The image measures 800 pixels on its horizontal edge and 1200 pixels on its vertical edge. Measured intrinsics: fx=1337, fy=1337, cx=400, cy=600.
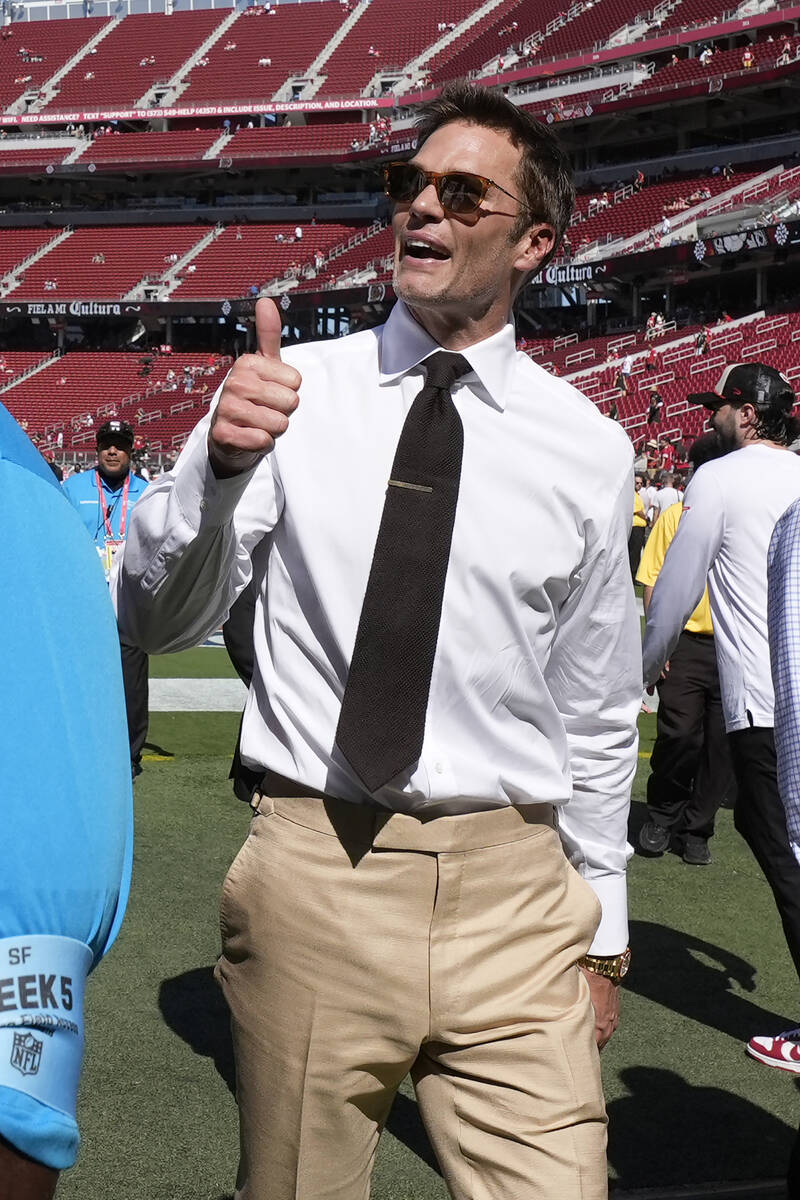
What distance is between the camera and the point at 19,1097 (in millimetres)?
1014

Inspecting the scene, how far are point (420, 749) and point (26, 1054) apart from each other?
1.03m

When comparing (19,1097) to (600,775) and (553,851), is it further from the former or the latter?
(600,775)

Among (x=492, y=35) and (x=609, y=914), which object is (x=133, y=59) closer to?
(x=492, y=35)

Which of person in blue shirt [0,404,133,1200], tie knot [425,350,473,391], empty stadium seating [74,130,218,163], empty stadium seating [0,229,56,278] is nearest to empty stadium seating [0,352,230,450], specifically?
empty stadium seating [0,229,56,278]

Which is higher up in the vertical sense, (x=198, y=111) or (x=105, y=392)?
(x=198, y=111)

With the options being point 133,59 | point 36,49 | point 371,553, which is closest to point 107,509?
point 371,553

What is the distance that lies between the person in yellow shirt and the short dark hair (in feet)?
13.6

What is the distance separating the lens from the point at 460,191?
226 cm

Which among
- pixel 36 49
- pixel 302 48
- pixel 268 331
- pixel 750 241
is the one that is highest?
pixel 36 49

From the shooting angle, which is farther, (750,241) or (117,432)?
(750,241)

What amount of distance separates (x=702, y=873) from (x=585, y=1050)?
14.3 ft

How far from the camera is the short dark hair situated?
7.66ft

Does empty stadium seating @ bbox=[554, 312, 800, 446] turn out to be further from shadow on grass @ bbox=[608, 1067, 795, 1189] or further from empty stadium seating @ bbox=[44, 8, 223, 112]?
empty stadium seating @ bbox=[44, 8, 223, 112]

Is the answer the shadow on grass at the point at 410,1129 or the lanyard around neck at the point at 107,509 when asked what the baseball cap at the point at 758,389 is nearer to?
the shadow on grass at the point at 410,1129
